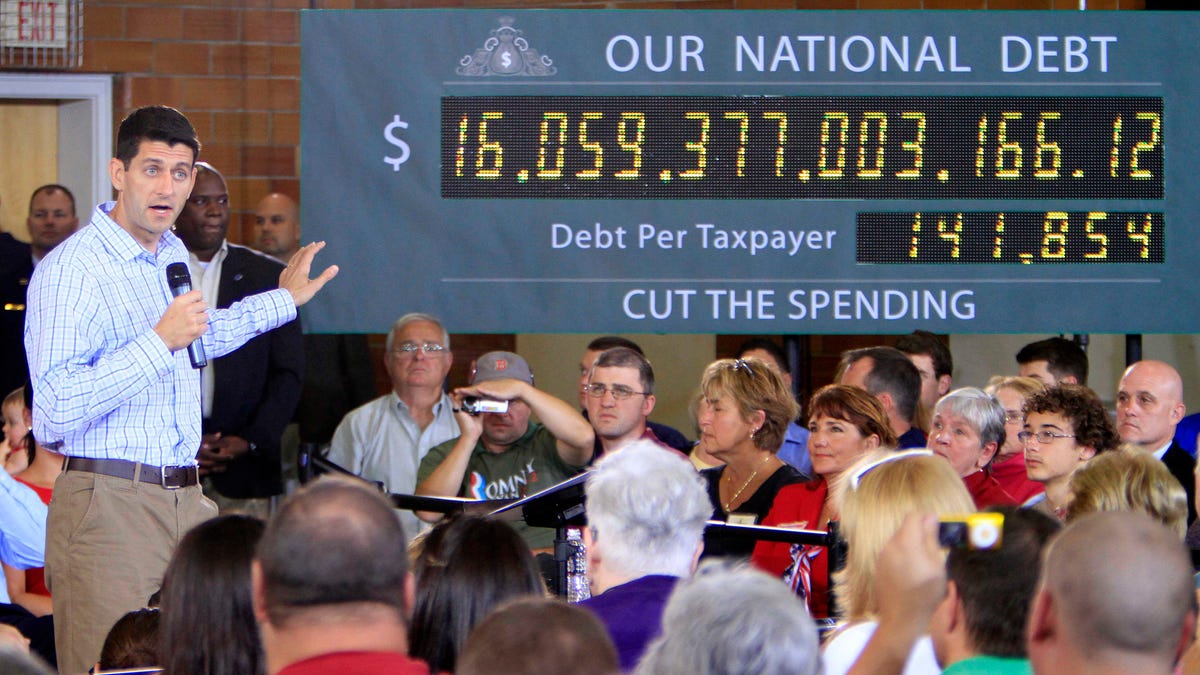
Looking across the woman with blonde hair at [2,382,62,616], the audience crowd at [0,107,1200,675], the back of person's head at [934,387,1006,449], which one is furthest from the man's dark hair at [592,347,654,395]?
the woman with blonde hair at [2,382,62,616]

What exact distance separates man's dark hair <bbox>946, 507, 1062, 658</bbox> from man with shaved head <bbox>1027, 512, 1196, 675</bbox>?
33 cm

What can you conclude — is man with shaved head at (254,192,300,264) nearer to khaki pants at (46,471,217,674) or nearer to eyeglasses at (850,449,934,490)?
khaki pants at (46,471,217,674)

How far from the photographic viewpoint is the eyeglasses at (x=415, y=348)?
6098 millimetres

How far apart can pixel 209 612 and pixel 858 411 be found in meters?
2.78

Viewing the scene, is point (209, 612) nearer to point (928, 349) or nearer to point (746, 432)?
point (746, 432)

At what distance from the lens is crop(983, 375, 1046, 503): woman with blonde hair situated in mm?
5180

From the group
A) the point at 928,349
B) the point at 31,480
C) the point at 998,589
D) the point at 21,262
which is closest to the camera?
the point at 998,589

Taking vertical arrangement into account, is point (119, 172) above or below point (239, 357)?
above

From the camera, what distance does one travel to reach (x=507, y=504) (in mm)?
3764

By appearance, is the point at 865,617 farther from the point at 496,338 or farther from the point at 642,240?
the point at 496,338

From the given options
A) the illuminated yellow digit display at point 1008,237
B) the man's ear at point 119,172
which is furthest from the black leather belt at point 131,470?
the illuminated yellow digit display at point 1008,237

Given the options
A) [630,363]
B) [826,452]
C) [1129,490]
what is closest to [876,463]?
[1129,490]

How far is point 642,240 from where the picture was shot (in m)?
5.98

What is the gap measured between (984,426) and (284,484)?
11.0ft
